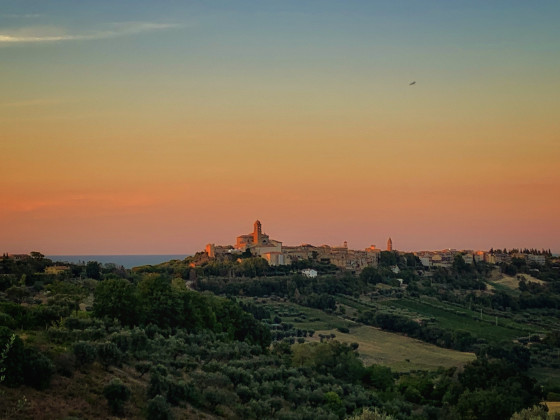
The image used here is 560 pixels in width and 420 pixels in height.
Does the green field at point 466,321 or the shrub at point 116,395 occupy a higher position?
the shrub at point 116,395

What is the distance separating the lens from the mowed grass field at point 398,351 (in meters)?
47.2

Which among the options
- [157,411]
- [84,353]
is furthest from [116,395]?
[84,353]

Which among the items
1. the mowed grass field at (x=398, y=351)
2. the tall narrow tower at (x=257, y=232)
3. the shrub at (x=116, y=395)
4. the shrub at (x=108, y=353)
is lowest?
the mowed grass field at (x=398, y=351)

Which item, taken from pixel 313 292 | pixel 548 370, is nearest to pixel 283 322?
pixel 313 292

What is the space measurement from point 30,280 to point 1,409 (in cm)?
2991

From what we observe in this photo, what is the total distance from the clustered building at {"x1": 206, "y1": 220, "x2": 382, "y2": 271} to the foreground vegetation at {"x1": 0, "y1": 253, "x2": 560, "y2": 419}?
21260 millimetres

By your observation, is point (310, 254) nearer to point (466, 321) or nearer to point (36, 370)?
point (466, 321)

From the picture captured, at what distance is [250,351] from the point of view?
32000mm

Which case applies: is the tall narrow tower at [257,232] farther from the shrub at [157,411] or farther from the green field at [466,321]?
the shrub at [157,411]

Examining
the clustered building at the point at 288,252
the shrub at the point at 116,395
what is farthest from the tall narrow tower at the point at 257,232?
the shrub at the point at 116,395

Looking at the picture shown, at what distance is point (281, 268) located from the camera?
290 feet

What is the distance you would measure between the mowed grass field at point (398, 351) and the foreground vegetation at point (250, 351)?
0.57 feet

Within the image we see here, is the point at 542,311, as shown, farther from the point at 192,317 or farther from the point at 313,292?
the point at 192,317

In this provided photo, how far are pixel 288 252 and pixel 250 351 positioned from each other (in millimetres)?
71046
